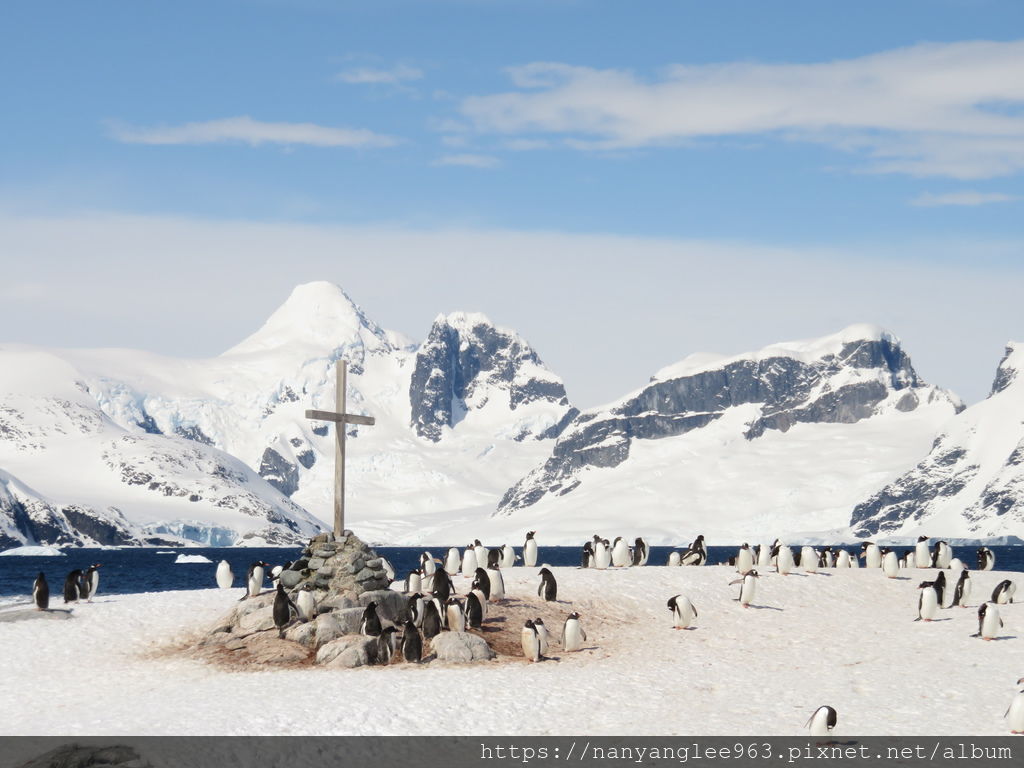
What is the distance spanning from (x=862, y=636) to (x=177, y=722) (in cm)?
2300

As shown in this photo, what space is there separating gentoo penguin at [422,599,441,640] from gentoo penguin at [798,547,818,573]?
22.9 metres

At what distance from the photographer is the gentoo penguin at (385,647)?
116 ft

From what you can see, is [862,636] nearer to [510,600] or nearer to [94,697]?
[510,600]

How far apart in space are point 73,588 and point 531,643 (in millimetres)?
18483

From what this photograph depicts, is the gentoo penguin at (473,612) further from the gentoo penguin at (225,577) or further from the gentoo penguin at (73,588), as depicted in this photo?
the gentoo penguin at (225,577)

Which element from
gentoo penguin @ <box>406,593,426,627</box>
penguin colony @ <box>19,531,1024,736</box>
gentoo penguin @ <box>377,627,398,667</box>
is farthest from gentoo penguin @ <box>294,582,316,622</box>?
gentoo penguin @ <box>377,627,398,667</box>

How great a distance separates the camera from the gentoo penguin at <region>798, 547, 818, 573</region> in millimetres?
55219

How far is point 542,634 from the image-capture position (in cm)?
3709

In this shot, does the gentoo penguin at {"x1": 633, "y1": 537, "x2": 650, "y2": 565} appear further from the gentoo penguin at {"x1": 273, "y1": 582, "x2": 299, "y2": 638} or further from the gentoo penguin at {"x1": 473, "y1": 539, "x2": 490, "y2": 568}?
the gentoo penguin at {"x1": 273, "y1": 582, "x2": 299, "y2": 638}

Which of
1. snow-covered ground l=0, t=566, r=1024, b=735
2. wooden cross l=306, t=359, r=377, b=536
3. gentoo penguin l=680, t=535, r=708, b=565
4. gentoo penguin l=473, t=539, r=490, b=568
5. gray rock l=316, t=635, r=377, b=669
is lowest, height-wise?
snow-covered ground l=0, t=566, r=1024, b=735

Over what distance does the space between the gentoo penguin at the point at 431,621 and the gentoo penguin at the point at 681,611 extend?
8.42 metres

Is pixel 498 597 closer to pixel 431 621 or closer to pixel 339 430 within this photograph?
pixel 431 621

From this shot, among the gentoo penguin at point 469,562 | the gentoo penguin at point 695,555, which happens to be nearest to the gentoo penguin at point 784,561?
the gentoo penguin at point 695,555

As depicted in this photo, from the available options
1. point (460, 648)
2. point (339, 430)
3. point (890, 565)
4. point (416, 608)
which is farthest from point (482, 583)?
point (890, 565)
